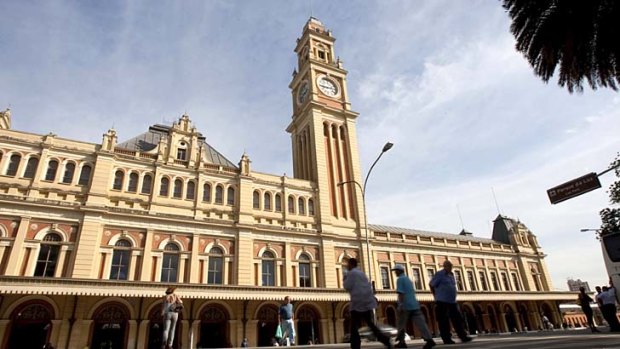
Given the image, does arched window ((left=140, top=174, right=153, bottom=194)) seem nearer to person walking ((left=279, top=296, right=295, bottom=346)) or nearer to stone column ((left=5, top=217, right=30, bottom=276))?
stone column ((left=5, top=217, right=30, bottom=276))

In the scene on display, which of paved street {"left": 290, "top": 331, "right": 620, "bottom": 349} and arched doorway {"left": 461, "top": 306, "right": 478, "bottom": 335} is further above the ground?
arched doorway {"left": 461, "top": 306, "right": 478, "bottom": 335}

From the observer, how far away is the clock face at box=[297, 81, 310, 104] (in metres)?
39.9

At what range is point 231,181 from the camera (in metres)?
30.4

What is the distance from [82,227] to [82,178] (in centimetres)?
405

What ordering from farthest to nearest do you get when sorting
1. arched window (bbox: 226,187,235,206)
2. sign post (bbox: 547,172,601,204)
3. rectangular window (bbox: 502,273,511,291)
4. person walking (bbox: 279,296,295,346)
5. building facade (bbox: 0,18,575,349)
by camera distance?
1. rectangular window (bbox: 502,273,511,291)
2. arched window (bbox: 226,187,235,206)
3. building facade (bbox: 0,18,575,349)
4. person walking (bbox: 279,296,295,346)
5. sign post (bbox: 547,172,601,204)

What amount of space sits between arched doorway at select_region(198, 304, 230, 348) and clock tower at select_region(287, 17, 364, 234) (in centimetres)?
1086

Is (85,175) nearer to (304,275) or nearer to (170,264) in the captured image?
(170,264)

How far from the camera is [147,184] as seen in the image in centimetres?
2720

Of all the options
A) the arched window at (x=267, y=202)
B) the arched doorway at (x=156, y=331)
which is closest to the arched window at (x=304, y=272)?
the arched window at (x=267, y=202)

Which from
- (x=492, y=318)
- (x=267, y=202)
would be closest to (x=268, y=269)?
(x=267, y=202)

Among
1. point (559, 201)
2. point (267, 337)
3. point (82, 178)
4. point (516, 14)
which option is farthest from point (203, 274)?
point (516, 14)

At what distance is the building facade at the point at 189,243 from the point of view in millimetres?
21469

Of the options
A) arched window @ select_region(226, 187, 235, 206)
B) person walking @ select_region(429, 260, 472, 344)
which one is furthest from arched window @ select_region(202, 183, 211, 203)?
person walking @ select_region(429, 260, 472, 344)

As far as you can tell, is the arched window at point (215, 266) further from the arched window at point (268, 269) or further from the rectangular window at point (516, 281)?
the rectangular window at point (516, 281)
